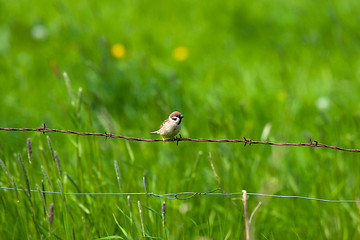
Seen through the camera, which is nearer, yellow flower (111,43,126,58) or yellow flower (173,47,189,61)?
yellow flower (111,43,126,58)

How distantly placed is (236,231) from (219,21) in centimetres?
447

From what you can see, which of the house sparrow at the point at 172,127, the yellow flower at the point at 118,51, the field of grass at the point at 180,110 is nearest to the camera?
the house sparrow at the point at 172,127

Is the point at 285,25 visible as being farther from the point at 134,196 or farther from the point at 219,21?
the point at 134,196

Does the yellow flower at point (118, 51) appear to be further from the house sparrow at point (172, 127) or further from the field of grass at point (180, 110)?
the house sparrow at point (172, 127)

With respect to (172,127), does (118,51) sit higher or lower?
higher

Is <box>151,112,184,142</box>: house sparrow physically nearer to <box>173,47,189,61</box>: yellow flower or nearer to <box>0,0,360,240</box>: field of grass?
<box>0,0,360,240</box>: field of grass

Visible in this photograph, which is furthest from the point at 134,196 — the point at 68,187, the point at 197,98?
the point at 197,98

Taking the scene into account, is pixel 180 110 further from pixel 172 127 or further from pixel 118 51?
pixel 172 127

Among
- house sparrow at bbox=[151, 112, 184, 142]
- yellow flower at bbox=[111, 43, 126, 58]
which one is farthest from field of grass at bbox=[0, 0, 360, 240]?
house sparrow at bbox=[151, 112, 184, 142]

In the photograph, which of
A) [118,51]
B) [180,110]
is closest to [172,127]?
[180,110]

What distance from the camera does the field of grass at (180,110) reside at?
289 cm

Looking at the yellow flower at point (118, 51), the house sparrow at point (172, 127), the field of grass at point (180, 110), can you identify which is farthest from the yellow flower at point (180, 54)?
the house sparrow at point (172, 127)

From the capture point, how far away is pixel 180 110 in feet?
15.8

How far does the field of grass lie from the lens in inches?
114
